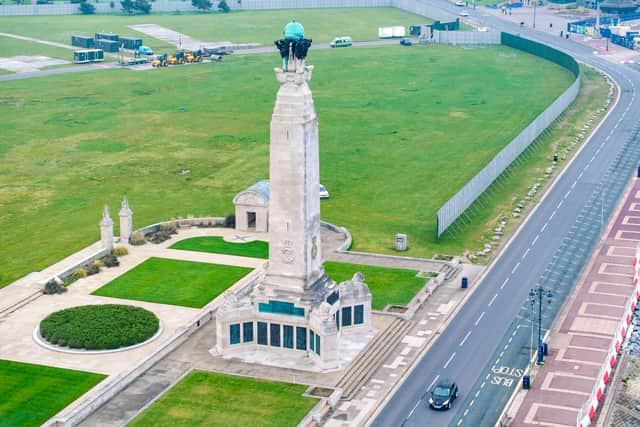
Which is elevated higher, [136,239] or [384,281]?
[136,239]

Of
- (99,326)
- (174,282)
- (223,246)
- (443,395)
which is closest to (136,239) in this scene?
(223,246)

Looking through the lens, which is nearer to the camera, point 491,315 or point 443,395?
point 443,395

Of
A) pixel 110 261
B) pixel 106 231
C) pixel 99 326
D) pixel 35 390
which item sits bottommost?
pixel 35 390

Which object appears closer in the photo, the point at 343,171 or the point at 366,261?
the point at 366,261

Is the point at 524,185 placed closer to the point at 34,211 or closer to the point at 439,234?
the point at 439,234

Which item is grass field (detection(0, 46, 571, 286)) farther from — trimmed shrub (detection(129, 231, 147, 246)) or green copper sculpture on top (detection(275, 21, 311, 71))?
green copper sculpture on top (detection(275, 21, 311, 71))

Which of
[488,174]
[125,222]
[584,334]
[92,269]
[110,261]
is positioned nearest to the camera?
[584,334]

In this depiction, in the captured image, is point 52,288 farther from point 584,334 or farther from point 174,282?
point 584,334

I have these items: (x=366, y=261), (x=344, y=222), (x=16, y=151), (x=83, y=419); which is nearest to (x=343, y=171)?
(x=344, y=222)
